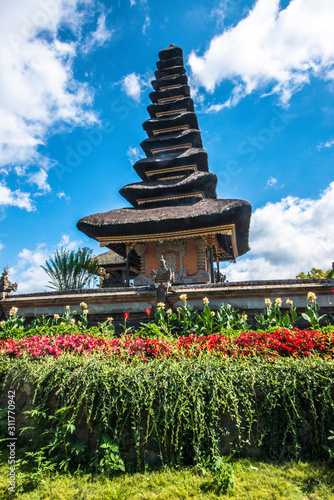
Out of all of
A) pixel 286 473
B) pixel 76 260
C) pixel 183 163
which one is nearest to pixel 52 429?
pixel 286 473

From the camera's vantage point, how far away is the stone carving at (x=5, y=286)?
8.19m

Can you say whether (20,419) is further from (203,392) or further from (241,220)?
(241,220)

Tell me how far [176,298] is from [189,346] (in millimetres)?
2443

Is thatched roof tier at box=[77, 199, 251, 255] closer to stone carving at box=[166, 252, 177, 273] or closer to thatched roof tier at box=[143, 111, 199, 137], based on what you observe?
stone carving at box=[166, 252, 177, 273]

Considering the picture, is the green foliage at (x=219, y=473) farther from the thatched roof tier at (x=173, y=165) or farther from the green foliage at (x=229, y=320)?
the thatched roof tier at (x=173, y=165)

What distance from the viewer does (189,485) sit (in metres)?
2.62

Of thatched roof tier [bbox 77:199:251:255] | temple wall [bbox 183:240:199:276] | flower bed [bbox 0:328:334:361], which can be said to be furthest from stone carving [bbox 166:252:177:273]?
flower bed [bbox 0:328:334:361]

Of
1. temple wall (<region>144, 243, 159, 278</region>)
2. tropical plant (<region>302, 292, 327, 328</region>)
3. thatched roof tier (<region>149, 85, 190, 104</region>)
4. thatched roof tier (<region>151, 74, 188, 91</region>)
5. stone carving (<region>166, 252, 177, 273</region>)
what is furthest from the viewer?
thatched roof tier (<region>151, 74, 188, 91</region>)

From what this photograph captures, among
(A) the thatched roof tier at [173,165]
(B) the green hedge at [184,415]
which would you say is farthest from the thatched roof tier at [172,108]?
(B) the green hedge at [184,415]

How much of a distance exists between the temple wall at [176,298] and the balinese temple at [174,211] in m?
6.32

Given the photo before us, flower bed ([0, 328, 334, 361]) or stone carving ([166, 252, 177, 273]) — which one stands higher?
stone carving ([166, 252, 177, 273])

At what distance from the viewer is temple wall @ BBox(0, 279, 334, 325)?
6.41 m

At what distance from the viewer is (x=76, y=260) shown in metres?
16.7

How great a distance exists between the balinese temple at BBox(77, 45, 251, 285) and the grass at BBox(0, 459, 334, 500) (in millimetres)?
10427
